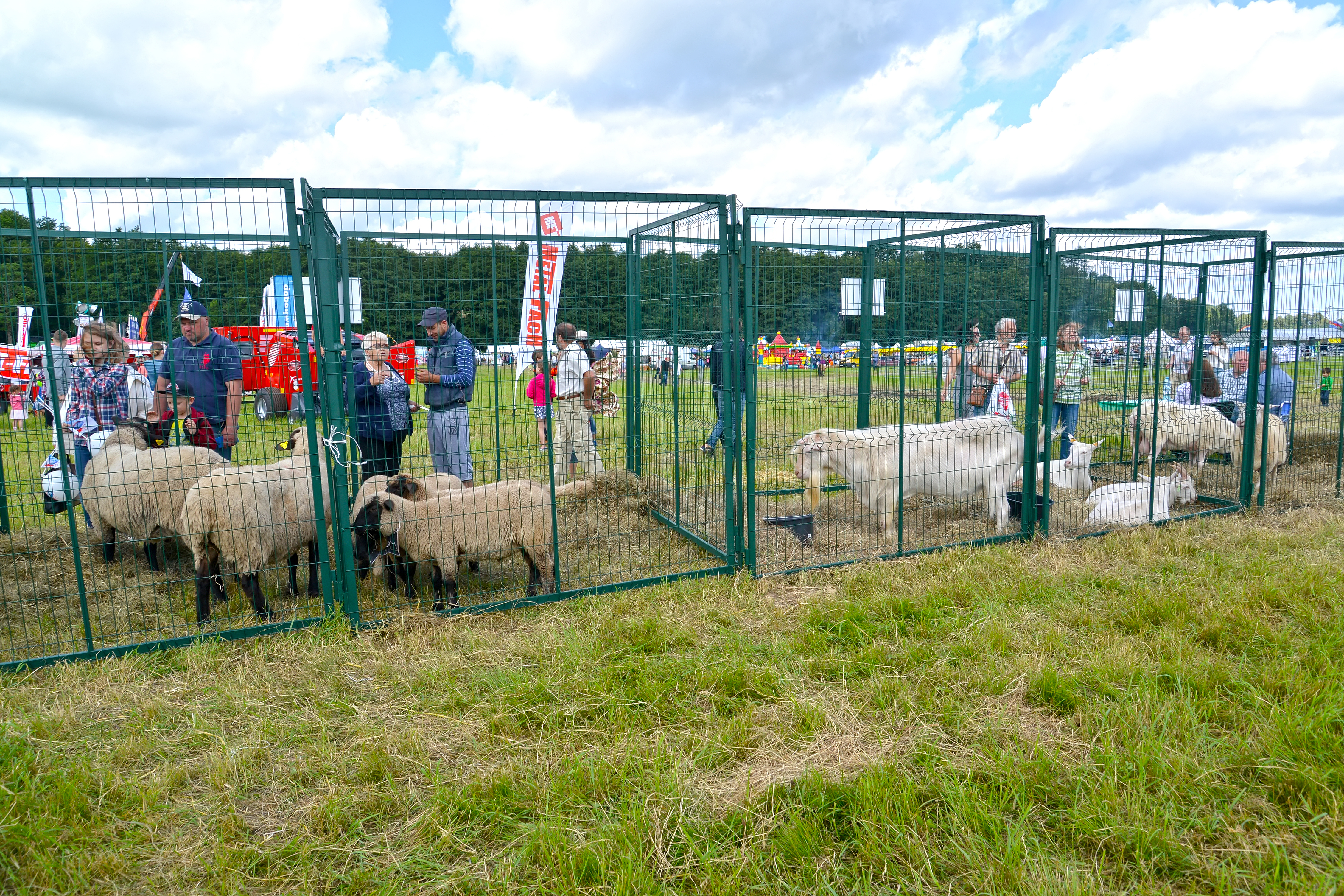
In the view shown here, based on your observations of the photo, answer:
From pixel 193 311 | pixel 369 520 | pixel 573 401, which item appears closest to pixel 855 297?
pixel 573 401

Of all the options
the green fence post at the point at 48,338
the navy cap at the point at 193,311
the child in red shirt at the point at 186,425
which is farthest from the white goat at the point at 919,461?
the green fence post at the point at 48,338

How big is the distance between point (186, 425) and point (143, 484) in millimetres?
847

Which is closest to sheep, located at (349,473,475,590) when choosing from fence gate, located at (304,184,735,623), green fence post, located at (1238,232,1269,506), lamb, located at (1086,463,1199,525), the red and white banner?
fence gate, located at (304,184,735,623)

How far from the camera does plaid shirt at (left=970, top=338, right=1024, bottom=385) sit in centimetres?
768

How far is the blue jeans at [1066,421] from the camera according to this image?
357 inches

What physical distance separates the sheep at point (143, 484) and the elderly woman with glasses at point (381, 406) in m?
1.12

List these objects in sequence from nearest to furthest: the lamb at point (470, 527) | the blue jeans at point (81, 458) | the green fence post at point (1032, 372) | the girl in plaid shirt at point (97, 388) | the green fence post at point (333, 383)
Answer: the green fence post at point (333, 383), the lamb at point (470, 527), the girl in plaid shirt at point (97, 388), the green fence post at point (1032, 372), the blue jeans at point (81, 458)

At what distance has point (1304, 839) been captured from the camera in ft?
9.80

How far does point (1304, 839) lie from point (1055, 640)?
5.95 ft

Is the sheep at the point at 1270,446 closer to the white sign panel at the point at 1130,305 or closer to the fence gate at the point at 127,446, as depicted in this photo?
the white sign panel at the point at 1130,305

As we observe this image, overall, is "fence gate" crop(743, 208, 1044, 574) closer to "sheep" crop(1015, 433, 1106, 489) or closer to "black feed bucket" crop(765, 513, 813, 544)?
"black feed bucket" crop(765, 513, 813, 544)

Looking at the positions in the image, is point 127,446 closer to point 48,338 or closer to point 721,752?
point 48,338

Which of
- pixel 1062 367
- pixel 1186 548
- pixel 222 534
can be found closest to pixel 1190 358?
pixel 1062 367

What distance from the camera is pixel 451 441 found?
7148 millimetres
